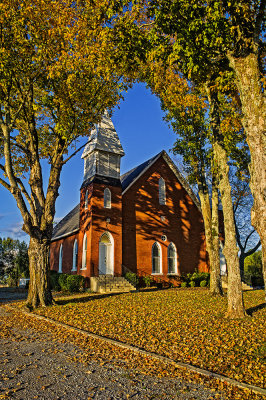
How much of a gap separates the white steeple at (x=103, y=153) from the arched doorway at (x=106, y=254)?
5150 millimetres

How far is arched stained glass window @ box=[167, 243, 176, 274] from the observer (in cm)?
2466

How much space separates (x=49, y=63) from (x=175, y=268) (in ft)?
62.2

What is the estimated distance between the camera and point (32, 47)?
11086 millimetres

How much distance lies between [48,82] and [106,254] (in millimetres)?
13196

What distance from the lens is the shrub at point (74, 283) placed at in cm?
1955

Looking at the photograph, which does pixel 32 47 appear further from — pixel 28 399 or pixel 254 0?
pixel 28 399

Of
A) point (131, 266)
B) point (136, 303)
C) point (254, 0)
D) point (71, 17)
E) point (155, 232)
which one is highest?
point (71, 17)

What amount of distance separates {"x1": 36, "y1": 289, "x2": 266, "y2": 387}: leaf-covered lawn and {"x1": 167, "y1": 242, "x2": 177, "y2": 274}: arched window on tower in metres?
11.8

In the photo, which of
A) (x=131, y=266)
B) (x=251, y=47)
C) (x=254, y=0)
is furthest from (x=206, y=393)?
(x=131, y=266)

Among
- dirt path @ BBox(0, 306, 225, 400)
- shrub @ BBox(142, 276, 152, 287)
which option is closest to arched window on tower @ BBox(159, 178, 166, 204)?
shrub @ BBox(142, 276, 152, 287)

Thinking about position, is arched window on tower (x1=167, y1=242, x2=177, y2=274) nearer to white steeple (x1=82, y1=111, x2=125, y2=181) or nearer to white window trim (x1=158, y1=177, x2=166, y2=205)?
white window trim (x1=158, y1=177, x2=166, y2=205)

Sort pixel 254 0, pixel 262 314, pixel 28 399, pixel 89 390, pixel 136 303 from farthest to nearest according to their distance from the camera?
pixel 136 303
pixel 262 314
pixel 254 0
pixel 89 390
pixel 28 399

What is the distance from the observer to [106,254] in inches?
846

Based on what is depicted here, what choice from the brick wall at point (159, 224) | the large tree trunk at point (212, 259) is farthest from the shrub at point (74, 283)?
the large tree trunk at point (212, 259)
